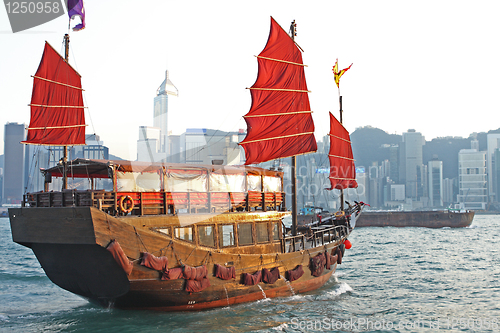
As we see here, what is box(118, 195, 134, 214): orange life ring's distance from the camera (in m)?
11.6

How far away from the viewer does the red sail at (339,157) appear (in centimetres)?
2880

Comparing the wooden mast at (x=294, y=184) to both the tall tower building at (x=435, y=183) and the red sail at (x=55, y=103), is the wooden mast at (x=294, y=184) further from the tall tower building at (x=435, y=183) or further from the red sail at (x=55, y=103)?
the tall tower building at (x=435, y=183)

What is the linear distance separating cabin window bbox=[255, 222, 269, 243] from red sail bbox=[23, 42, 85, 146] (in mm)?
10336

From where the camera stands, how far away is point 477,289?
1880cm

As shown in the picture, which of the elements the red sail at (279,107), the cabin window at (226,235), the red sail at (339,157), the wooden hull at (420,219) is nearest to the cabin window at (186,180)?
the cabin window at (226,235)

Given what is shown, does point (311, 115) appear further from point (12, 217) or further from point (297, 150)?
point (12, 217)

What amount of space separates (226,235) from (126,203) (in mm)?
3682

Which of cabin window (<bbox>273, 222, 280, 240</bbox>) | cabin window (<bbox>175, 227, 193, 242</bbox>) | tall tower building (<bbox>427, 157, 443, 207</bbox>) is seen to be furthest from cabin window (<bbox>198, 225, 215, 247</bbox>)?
tall tower building (<bbox>427, 157, 443, 207</bbox>)

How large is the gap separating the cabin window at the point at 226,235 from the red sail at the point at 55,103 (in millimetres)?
9963

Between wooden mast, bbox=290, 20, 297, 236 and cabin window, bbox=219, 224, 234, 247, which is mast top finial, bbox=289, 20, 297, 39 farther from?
cabin window, bbox=219, 224, 234, 247

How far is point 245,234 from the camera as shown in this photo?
1462 centimetres

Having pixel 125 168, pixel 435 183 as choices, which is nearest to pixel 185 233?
pixel 125 168

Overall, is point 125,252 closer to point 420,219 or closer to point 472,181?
point 420,219

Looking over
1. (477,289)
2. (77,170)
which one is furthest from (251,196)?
(477,289)
